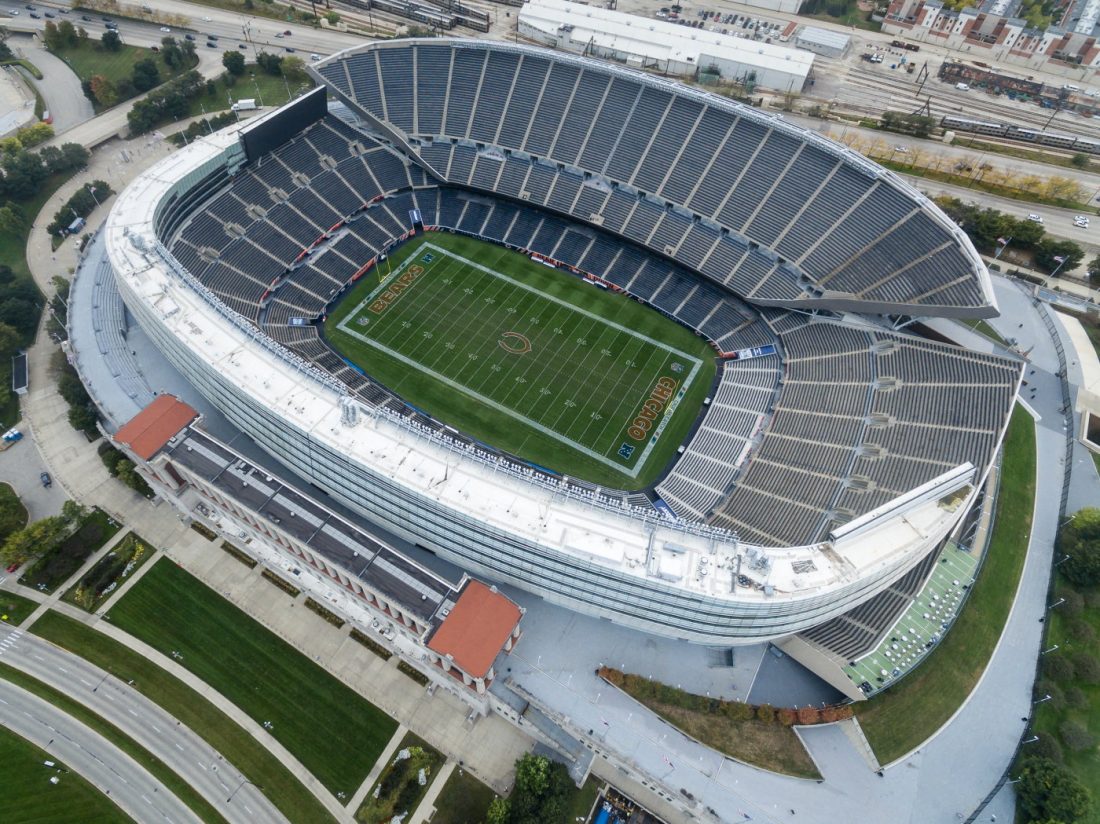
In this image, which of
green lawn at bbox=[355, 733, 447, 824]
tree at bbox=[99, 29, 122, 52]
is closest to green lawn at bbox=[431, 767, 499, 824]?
green lawn at bbox=[355, 733, 447, 824]

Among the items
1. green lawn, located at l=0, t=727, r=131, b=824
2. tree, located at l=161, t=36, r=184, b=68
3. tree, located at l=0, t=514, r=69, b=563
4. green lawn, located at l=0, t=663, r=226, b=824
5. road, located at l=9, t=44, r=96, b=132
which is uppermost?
tree, located at l=161, t=36, r=184, b=68

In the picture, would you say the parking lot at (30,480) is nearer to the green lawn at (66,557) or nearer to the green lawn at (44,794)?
the green lawn at (66,557)

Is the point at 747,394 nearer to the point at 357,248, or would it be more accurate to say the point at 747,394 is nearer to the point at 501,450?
the point at 501,450

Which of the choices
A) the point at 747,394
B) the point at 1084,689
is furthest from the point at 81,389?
the point at 1084,689

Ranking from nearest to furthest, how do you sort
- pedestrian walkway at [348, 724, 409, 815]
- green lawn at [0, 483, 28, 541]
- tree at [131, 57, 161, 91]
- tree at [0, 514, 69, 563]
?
1. pedestrian walkway at [348, 724, 409, 815]
2. tree at [0, 514, 69, 563]
3. green lawn at [0, 483, 28, 541]
4. tree at [131, 57, 161, 91]

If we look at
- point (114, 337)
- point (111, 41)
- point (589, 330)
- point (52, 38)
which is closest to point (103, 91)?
point (111, 41)

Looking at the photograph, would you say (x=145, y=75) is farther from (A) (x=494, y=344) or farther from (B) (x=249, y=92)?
(A) (x=494, y=344)

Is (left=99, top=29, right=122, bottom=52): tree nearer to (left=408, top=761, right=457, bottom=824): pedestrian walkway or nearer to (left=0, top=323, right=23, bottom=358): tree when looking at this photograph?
(left=0, top=323, right=23, bottom=358): tree
